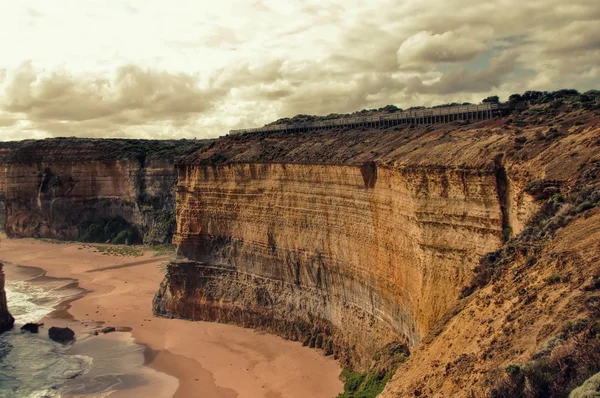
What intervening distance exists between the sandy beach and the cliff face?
2585cm

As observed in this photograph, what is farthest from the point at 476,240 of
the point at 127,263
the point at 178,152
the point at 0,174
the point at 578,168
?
the point at 0,174

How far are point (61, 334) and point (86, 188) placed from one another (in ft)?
165

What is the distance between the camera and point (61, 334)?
4144 cm

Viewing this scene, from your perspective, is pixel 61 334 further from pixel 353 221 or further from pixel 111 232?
pixel 111 232

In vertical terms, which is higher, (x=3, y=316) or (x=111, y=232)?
(x=111, y=232)

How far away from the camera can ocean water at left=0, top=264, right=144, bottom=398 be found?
1275 inches

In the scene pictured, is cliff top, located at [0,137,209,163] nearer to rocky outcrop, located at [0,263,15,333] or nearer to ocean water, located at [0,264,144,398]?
ocean water, located at [0,264,144,398]

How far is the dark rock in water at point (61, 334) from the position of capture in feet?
135

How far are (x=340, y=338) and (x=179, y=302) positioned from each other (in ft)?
52.1

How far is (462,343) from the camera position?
1366 centimetres

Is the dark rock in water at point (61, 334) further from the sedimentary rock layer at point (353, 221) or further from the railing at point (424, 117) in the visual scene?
the railing at point (424, 117)

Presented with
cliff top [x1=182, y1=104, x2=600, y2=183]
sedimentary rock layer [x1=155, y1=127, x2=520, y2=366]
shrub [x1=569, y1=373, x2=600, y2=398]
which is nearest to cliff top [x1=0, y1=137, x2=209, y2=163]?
sedimentary rock layer [x1=155, y1=127, x2=520, y2=366]

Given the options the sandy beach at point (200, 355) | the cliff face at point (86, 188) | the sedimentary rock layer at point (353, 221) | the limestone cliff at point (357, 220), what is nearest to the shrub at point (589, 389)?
the limestone cliff at point (357, 220)

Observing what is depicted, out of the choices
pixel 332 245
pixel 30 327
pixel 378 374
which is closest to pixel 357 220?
pixel 332 245
